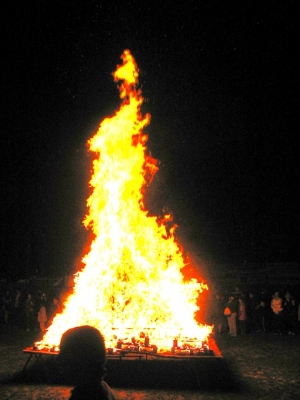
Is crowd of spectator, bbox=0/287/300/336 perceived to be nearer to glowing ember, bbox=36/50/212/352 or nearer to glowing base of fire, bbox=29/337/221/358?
glowing ember, bbox=36/50/212/352

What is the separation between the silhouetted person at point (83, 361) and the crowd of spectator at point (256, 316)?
13.9 m

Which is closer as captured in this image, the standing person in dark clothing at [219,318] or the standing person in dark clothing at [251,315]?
the standing person in dark clothing at [219,318]

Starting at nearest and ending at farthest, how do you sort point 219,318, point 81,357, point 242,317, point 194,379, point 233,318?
point 81,357 → point 194,379 → point 233,318 → point 242,317 → point 219,318

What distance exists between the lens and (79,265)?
1278 inches

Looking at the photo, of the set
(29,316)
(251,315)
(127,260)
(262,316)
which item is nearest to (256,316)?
(262,316)

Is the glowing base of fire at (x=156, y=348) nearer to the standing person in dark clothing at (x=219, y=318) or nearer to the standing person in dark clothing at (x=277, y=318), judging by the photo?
the standing person in dark clothing at (x=219, y=318)

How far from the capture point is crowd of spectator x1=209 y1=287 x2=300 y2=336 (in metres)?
15.7

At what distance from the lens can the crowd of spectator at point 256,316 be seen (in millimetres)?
15672

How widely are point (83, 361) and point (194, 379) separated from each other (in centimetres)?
741

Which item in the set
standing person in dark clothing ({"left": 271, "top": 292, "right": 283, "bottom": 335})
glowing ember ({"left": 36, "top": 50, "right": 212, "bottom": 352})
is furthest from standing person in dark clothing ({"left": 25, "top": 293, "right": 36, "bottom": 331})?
standing person in dark clothing ({"left": 271, "top": 292, "right": 283, "bottom": 335})

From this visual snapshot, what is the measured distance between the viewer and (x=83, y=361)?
2.44m

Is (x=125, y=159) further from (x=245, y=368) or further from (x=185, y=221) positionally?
(x=185, y=221)

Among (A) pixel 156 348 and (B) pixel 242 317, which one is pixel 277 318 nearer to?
(B) pixel 242 317

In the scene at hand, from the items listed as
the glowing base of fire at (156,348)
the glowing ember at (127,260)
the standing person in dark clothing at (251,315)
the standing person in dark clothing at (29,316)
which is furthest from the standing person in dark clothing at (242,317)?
the standing person in dark clothing at (29,316)
